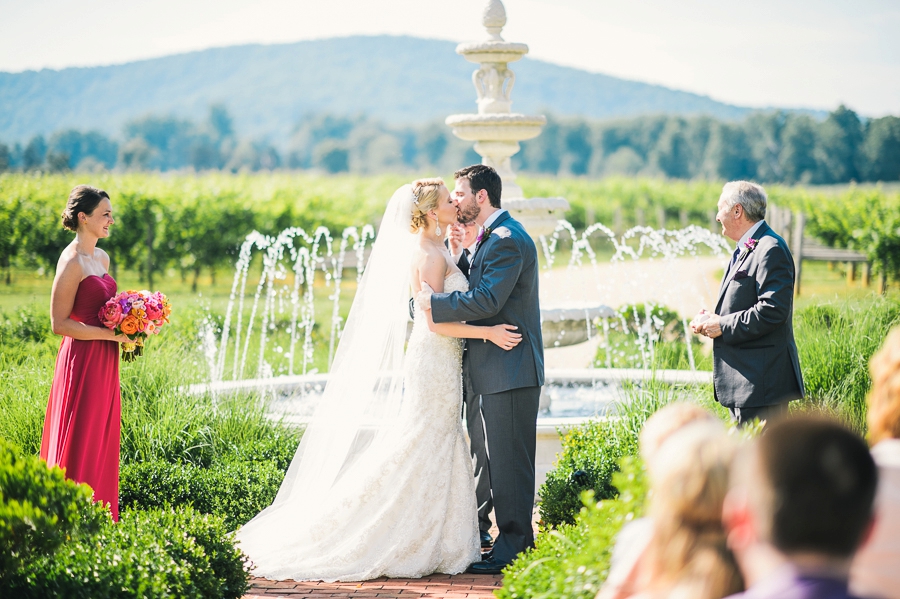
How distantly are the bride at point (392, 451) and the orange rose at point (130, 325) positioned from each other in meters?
1.20

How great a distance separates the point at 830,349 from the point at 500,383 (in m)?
3.14

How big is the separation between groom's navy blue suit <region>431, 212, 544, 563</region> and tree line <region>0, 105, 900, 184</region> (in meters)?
17.7

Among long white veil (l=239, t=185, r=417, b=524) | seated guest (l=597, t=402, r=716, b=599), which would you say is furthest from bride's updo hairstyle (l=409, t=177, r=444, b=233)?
seated guest (l=597, t=402, r=716, b=599)

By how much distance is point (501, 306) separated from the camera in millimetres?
4777

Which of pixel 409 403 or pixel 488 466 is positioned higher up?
pixel 409 403

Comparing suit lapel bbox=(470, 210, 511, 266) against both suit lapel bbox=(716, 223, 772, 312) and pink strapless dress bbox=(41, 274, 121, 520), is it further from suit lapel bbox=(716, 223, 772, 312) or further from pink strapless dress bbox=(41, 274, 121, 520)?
pink strapless dress bbox=(41, 274, 121, 520)

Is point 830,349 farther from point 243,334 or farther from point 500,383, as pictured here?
point 243,334

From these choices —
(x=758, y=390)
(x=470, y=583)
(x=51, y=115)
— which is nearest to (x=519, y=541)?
(x=470, y=583)

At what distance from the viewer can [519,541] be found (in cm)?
486

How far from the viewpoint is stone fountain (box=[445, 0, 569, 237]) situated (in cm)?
709

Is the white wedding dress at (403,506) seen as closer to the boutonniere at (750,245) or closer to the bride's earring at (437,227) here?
the bride's earring at (437,227)

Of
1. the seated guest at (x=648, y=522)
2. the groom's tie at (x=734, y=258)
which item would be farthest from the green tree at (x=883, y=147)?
the seated guest at (x=648, y=522)

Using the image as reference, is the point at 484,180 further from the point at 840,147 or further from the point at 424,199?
the point at 840,147

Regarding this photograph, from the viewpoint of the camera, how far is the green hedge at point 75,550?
3314 millimetres
